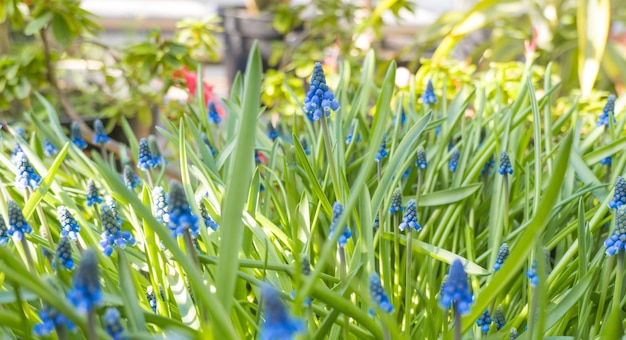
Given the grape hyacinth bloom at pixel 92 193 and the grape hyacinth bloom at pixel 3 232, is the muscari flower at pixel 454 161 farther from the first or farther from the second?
the grape hyacinth bloom at pixel 3 232

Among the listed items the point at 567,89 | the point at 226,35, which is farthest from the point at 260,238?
the point at 226,35

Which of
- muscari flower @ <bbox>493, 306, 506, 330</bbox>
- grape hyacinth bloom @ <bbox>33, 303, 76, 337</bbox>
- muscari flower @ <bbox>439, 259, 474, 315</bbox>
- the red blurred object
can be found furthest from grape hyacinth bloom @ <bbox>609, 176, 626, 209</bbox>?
the red blurred object

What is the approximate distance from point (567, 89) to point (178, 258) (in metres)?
2.13

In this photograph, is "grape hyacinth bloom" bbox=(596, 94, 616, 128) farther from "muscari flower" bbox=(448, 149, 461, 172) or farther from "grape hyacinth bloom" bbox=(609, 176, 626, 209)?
"grape hyacinth bloom" bbox=(609, 176, 626, 209)

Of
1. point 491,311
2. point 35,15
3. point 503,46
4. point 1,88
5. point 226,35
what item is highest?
point 226,35

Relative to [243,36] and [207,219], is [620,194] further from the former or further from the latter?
[243,36]

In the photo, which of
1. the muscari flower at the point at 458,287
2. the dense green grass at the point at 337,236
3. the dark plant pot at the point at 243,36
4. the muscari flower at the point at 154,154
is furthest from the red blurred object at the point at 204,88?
the muscari flower at the point at 458,287

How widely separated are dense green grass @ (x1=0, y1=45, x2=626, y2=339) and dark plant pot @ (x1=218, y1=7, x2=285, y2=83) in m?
1.65

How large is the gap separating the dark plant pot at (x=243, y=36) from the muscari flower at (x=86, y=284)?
236 cm

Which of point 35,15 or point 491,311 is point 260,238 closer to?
point 491,311

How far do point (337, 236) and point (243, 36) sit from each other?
2.38 meters

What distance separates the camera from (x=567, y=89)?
2.28m

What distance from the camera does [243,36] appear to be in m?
2.73

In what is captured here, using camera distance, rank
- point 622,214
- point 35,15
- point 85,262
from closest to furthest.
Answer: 1. point 85,262
2. point 622,214
3. point 35,15
